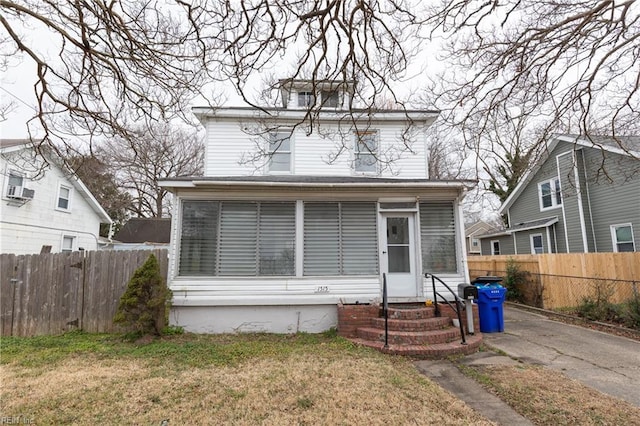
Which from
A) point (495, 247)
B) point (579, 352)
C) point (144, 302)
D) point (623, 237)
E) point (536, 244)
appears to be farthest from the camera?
point (495, 247)

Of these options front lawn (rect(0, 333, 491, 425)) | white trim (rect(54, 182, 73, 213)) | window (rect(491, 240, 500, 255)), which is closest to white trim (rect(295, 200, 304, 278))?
front lawn (rect(0, 333, 491, 425))

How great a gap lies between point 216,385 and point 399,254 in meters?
4.92

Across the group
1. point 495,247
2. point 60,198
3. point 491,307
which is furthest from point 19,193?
point 495,247

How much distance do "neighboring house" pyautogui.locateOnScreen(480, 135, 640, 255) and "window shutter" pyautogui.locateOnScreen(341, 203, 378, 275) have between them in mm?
7001

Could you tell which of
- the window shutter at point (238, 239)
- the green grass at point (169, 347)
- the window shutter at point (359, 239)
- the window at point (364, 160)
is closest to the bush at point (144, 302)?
the green grass at point (169, 347)

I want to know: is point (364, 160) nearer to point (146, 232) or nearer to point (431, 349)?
point (431, 349)

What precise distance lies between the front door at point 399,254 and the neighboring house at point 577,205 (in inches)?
248

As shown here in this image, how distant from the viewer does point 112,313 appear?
280 inches

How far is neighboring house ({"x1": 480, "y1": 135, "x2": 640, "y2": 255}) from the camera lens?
11.8 meters

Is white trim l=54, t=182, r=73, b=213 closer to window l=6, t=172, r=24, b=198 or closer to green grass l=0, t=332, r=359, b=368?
window l=6, t=172, r=24, b=198

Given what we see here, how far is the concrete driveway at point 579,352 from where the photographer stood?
14.6 feet

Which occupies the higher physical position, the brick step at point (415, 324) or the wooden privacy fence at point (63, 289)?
the wooden privacy fence at point (63, 289)

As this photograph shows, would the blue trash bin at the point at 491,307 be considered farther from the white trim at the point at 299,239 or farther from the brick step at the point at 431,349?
the white trim at the point at 299,239

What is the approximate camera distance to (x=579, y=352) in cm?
579
